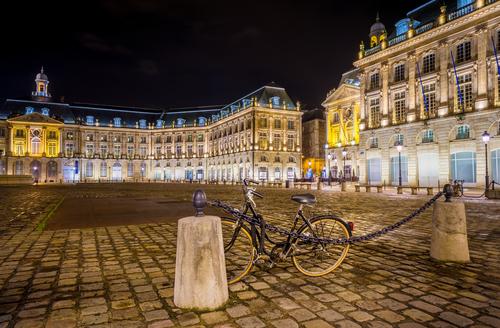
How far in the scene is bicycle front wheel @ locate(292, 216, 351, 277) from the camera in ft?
16.7

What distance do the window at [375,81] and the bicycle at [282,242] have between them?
3721 cm

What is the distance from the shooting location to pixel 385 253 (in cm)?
633

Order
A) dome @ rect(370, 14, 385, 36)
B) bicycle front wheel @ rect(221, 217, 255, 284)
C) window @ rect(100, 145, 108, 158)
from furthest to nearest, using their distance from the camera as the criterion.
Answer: window @ rect(100, 145, 108, 158), dome @ rect(370, 14, 385, 36), bicycle front wheel @ rect(221, 217, 255, 284)

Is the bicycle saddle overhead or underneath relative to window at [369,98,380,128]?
underneath

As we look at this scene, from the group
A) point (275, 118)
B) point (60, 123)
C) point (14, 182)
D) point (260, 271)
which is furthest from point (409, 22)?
point (60, 123)

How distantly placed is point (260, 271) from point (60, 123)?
89.1m

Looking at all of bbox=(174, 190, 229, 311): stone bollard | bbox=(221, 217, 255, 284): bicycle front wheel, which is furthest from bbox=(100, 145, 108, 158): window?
bbox=(174, 190, 229, 311): stone bollard

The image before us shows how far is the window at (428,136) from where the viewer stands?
3212 centimetres

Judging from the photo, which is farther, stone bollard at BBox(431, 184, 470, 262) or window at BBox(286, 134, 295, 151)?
window at BBox(286, 134, 295, 151)

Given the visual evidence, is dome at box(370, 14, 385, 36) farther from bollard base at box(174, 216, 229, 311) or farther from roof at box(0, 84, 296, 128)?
bollard base at box(174, 216, 229, 311)

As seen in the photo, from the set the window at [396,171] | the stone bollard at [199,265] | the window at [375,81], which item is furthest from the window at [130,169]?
the stone bollard at [199,265]

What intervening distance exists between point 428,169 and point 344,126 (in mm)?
20400

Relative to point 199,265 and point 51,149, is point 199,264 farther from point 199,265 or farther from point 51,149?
point 51,149

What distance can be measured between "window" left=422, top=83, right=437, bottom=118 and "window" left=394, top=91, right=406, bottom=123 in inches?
93.7
